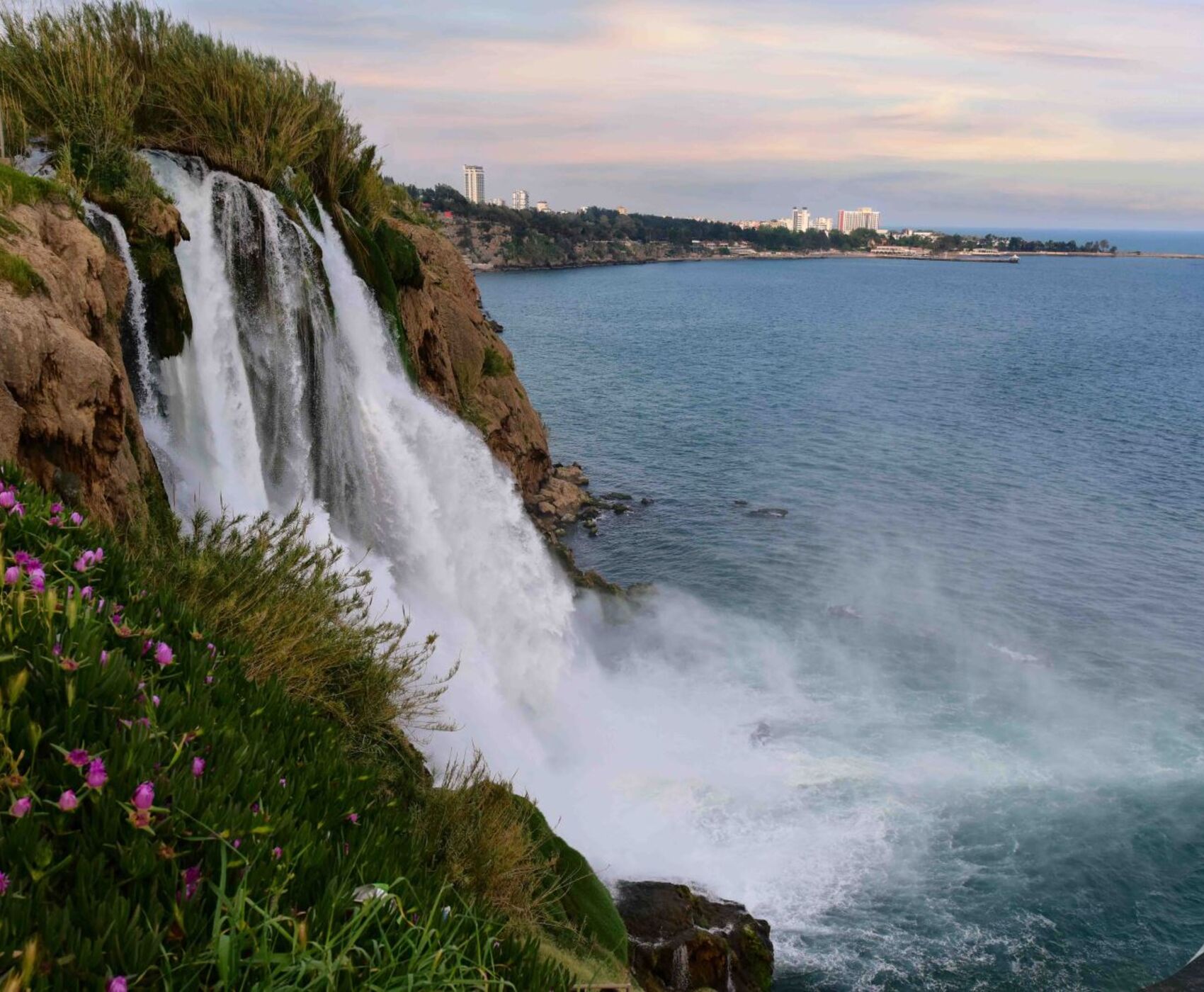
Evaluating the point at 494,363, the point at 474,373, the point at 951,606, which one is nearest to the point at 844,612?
the point at 951,606

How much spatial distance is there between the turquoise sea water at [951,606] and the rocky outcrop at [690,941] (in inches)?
50.5

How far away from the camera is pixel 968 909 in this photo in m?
15.2

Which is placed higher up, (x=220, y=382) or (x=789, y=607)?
(x=220, y=382)

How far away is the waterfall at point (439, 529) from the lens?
1209 cm

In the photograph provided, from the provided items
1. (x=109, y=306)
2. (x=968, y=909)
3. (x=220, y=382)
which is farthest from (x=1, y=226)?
(x=968, y=909)

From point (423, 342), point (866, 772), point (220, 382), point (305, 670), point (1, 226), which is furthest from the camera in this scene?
point (423, 342)

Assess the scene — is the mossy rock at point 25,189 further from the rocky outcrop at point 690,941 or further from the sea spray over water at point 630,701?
the rocky outcrop at point 690,941

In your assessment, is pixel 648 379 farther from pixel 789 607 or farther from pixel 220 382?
pixel 220 382

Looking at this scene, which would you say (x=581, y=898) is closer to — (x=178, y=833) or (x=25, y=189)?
(x=178, y=833)

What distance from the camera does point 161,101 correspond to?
46.2 feet

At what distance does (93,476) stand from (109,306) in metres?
2.48

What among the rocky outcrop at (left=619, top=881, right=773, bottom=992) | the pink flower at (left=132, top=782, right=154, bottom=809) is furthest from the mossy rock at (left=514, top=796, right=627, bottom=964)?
the pink flower at (left=132, top=782, right=154, bottom=809)

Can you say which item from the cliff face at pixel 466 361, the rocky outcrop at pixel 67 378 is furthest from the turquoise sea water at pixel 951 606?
the rocky outcrop at pixel 67 378

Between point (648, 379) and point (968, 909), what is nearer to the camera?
point (968, 909)
